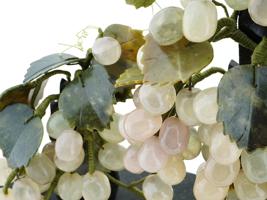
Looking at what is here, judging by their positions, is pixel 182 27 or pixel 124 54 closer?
pixel 182 27

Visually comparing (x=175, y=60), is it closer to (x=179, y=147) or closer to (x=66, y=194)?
(x=179, y=147)

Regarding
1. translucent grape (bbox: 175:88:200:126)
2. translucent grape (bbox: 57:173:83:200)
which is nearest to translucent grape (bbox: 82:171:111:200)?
translucent grape (bbox: 57:173:83:200)

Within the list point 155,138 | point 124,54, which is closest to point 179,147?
point 155,138

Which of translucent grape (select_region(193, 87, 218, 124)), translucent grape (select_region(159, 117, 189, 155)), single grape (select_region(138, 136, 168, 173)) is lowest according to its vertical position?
single grape (select_region(138, 136, 168, 173))

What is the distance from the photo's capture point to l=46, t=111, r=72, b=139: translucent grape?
50 cm

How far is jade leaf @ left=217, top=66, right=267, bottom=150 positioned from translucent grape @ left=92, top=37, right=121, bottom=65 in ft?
0.43

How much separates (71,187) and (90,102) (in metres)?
0.09

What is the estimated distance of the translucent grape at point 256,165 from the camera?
0.40 m

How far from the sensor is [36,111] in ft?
1.63

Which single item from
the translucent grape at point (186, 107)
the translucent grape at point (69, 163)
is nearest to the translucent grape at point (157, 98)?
the translucent grape at point (186, 107)

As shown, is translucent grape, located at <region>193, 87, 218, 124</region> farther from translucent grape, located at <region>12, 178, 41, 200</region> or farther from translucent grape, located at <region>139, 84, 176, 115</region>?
translucent grape, located at <region>12, 178, 41, 200</region>

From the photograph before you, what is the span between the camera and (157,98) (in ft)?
1.33

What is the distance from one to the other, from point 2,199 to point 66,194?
0.05 meters

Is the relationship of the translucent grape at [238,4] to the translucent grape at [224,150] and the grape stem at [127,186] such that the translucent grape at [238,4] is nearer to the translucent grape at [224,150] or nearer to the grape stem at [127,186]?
the translucent grape at [224,150]
